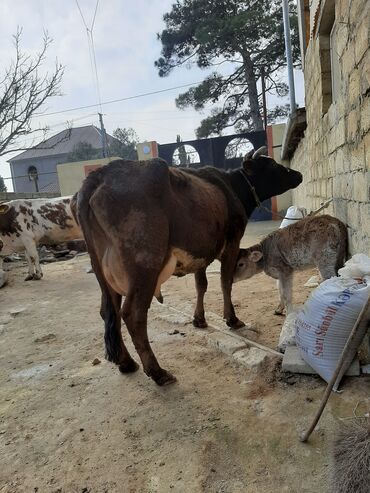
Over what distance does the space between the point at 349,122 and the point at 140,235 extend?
2.07m

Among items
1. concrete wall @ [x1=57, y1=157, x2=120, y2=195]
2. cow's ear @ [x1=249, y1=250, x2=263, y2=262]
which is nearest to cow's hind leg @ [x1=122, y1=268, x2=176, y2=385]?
cow's ear @ [x1=249, y1=250, x2=263, y2=262]

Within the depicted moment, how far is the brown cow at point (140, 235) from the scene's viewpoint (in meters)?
2.75

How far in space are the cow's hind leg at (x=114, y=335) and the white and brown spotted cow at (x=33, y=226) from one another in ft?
18.3

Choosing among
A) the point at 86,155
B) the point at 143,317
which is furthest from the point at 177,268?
the point at 86,155

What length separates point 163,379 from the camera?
9.34 ft

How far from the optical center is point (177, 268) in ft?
10.7

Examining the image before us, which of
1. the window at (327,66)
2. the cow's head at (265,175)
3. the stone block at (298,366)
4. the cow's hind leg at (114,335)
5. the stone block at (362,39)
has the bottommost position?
the stone block at (298,366)

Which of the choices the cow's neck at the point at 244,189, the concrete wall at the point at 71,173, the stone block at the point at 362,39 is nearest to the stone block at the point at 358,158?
the stone block at the point at 362,39

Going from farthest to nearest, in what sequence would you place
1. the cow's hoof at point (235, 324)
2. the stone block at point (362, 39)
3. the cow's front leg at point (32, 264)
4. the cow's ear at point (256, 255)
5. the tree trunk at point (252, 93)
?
the tree trunk at point (252, 93), the cow's front leg at point (32, 264), the cow's ear at point (256, 255), the cow's hoof at point (235, 324), the stone block at point (362, 39)

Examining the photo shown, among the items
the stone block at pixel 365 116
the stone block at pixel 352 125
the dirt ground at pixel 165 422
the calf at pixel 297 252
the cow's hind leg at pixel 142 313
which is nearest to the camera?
the dirt ground at pixel 165 422

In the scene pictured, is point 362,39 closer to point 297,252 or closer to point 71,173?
point 297,252

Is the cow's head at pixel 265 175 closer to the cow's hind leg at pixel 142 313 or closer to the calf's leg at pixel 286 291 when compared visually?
the calf's leg at pixel 286 291

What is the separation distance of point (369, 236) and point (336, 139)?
147cm

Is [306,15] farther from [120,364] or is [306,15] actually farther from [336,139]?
[120,364]
